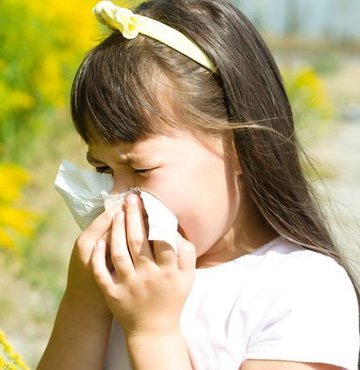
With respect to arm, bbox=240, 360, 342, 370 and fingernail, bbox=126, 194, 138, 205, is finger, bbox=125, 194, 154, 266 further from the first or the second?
arm, bbox=240, 360, 342, 370

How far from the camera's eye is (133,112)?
2070 millimetres

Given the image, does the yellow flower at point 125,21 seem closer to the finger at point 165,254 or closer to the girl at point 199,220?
the girl at point 199,220

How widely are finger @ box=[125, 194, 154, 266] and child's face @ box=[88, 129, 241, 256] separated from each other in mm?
36

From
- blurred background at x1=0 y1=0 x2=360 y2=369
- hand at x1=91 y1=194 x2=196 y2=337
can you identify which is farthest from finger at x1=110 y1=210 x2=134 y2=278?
blurred background at x1=0 y1=0 x2=360 y2=369

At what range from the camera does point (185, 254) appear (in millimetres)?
2045

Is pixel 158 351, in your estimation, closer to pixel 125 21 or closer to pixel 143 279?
pixel 143 279

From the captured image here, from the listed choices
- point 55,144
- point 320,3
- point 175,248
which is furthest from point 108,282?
point 320,3

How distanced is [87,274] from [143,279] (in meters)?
0.15

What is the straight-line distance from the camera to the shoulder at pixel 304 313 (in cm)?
202

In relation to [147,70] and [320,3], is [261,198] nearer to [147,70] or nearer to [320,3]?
[147,70]

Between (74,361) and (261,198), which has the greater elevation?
(261,198)

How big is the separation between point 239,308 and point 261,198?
23 centimetres

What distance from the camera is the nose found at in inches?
81.7

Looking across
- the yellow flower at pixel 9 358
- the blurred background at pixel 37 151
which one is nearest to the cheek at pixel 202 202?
the yellow flower at pixel 9 358
